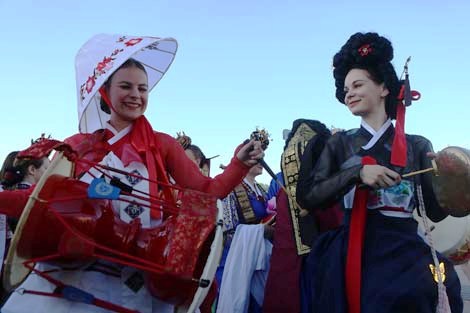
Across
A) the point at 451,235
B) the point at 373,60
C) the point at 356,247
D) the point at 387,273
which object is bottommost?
the point at 387,273

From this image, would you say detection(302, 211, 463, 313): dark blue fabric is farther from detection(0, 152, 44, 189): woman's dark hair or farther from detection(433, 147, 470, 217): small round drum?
detection(0, 152, 44, 189): woman's dark hair

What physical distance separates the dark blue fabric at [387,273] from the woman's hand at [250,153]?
51 cm

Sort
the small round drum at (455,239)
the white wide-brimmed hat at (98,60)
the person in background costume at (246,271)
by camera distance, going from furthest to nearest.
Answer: the person in background costume at (246,271)
the small round drum at (455,239)
the white wide-brimmed hat at (98,60)

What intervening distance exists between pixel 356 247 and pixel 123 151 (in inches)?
43.3

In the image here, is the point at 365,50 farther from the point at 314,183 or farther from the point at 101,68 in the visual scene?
the point at 101,68

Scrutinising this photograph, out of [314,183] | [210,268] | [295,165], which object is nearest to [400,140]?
[314,183]

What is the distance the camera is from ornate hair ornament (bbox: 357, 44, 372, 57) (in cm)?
269

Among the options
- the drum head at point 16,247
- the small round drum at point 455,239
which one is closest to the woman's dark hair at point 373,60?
the small round drum at point 455,239

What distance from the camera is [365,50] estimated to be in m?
2.70

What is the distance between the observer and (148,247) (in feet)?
6.54

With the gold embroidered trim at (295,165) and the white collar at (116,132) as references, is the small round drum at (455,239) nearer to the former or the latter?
the gold embroidered trim at (295,165)

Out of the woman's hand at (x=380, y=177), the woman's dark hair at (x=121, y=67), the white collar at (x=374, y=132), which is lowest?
the woman's hand at (x=380, y=177)

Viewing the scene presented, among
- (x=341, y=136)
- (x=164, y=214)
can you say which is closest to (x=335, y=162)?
(x=341, y=136)

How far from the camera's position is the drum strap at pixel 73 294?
6.56 feet
